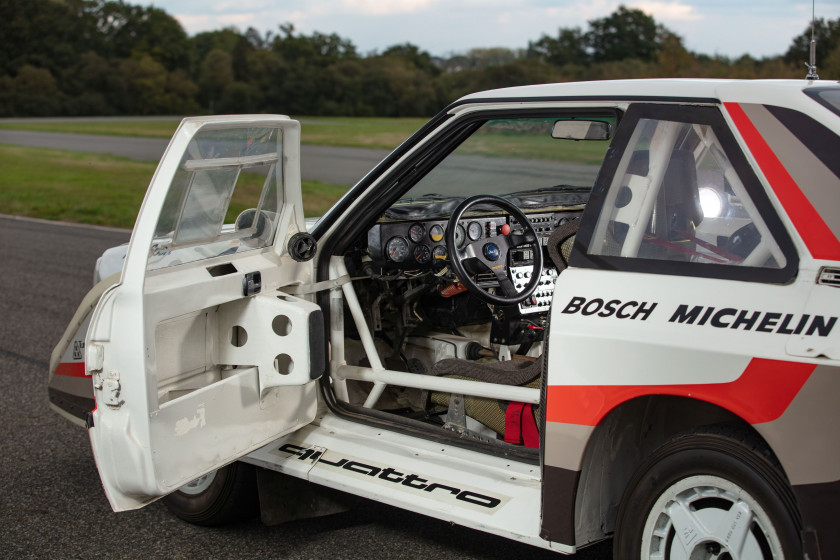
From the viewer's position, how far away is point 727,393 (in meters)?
2.47

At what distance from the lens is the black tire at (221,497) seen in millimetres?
3896

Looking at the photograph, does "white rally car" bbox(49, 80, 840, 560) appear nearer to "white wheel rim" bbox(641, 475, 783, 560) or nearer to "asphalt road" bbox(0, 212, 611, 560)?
"white wheel rim" bbox(641, 475, 783, 560)

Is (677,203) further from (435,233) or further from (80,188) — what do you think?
(80,188)

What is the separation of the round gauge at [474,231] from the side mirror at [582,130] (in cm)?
123

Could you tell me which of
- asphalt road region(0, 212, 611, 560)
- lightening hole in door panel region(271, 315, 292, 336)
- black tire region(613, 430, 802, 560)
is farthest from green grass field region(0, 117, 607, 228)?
black tire region(613, 430, 802, 560)

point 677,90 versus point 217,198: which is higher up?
point 677,90

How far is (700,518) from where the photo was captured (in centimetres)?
257

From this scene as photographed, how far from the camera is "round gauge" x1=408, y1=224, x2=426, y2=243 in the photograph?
426 cm

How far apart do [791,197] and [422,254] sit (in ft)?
6.75

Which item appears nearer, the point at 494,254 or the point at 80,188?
the point at 494,254

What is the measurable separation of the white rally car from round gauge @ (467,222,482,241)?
0.03 meters

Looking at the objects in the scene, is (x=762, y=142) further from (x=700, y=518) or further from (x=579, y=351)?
(x=700, y=518)

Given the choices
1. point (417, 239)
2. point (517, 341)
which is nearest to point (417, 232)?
point (417, 239)

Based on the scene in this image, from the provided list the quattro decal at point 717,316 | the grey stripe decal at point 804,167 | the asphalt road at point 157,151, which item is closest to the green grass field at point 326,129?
the asphalt road at point 157,151
